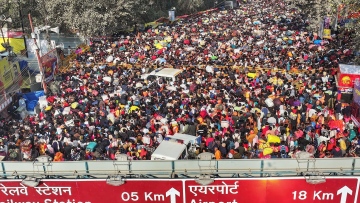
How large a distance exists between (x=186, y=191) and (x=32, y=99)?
1408 cm

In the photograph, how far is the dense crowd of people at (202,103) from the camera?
11977 millimetres

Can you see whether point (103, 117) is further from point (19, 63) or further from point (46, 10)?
point (46, 10)

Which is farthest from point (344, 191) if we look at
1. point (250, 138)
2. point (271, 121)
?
point (271, 121)

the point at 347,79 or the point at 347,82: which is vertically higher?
the point at 347,79

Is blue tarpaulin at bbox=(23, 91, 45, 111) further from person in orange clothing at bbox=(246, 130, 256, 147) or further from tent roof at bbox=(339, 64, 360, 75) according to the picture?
tent roof at bbox=(339, 64, 360, 75)

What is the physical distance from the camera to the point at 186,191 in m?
6.63

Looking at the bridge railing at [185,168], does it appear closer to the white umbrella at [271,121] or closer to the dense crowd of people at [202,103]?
the dense crowd of people at [202,103]

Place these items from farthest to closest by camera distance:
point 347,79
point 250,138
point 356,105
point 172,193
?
1. point 347,79
2. point 356,105
3. point 250,138
4. point 172,193

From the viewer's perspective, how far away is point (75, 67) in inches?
837

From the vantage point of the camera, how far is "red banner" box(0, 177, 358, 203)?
6.49m

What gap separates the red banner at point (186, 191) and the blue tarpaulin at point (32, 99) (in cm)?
1209

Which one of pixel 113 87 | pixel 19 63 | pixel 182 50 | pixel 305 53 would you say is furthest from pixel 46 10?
pixel 305 53

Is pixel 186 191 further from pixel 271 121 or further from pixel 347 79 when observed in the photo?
pixel 347 79

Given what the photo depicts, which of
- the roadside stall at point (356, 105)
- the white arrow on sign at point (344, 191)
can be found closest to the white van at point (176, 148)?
the white arrow on sign at point (344, 191)
